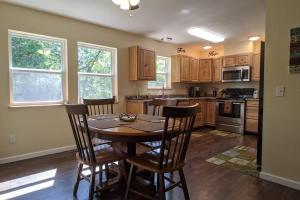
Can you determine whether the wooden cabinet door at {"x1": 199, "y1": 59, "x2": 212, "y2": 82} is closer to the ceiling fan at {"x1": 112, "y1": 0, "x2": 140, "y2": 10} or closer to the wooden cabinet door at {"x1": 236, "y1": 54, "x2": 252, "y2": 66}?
the wooden cabinet door at {"x1": 236, "y1": 54, "x2": 252, "y2": 66}

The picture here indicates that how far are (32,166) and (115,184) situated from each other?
149cm

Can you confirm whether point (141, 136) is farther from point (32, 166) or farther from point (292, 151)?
point (32, 166)

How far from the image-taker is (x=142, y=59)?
457cm

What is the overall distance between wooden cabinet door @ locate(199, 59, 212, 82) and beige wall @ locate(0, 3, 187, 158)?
311cm

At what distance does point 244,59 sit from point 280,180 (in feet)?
12.6

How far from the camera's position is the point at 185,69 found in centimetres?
583

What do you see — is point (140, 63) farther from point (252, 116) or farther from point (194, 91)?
point (252, 116)

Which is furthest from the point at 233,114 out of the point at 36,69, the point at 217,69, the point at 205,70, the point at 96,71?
the point at 36,69

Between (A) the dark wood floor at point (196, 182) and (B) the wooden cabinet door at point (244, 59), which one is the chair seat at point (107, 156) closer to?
(A) the dark wood floor at point (196, 182)

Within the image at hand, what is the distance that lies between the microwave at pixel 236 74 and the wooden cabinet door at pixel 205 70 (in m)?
0.46

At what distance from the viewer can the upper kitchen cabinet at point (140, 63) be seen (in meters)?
4.51

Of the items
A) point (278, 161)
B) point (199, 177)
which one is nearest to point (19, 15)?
point (199, 177)

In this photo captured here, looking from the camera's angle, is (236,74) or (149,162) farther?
(236,74)

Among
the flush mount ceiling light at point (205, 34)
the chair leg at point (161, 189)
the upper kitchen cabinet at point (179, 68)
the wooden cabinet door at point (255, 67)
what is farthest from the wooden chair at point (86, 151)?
the wooden cabinet door at point (255, 67)
